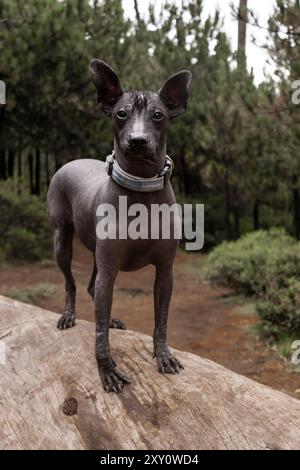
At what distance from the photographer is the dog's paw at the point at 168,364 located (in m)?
2.94

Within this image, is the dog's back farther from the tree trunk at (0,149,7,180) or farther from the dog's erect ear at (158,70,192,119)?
the tree trunk at (0,149,7,180)

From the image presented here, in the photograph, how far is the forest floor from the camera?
6.34 metres

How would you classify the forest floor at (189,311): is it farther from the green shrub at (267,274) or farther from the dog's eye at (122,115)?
the dog's eye at (122,115)

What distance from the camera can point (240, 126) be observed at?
1373 cm

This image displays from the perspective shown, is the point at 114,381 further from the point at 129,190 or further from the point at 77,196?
the point at 77,196

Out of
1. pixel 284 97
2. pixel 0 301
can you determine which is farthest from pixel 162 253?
pixel 284 97

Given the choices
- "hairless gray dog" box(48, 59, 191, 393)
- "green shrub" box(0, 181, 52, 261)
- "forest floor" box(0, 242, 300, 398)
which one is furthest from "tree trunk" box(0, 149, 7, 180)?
"hairless gray dog" box(48, 59, 191, 393)

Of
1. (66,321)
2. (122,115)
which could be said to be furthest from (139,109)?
(66,321)

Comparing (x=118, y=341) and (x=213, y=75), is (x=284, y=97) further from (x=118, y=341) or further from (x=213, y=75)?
(x=213, y=75)

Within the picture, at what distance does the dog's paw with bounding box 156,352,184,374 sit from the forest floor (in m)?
2.91

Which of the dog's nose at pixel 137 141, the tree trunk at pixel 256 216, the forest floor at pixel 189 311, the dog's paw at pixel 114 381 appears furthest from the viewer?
the tree trunk at pixel 256 216

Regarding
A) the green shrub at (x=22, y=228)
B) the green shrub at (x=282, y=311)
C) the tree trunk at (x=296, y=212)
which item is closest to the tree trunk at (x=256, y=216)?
the tree trunk at (x=296, y=212)

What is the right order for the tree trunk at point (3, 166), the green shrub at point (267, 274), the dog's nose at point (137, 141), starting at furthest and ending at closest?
the tree trunk at point (3, 166) < the green shrub at point (267, 274) < the dog's nose at point (137, 141)

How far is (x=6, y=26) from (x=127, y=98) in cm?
910
